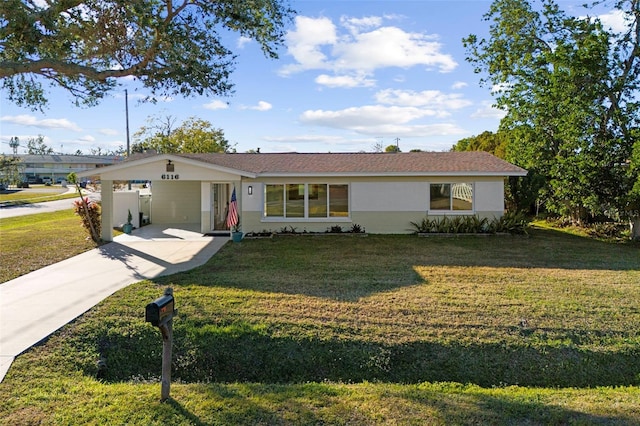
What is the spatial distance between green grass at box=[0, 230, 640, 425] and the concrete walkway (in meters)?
0.39

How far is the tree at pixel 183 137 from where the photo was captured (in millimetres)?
41219

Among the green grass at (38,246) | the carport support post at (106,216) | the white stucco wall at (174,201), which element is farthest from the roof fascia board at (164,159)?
the white stucco wall at (174,201)

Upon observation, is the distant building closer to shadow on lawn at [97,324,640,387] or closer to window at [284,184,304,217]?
window at [284,184,304,217]

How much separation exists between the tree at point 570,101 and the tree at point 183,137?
27.3 metres

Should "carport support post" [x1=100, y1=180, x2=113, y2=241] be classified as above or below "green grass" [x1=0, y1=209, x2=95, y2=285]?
above

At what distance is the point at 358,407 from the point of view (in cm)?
470

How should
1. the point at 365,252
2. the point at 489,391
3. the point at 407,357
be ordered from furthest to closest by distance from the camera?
the point at 365,252
the point at 407,357
the point at 489,391

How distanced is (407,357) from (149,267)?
759 cm

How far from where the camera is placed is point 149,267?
37.2 feet

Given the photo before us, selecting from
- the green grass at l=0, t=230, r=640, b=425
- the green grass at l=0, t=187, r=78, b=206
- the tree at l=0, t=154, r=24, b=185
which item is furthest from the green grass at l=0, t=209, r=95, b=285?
the tree at l=0, t=154, r=24, b=185

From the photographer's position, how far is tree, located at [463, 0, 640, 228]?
16891 mm

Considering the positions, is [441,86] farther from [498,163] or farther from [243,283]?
[243,283]

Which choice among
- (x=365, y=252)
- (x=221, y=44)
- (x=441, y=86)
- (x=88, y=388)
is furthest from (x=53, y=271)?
(x=441, y=86)

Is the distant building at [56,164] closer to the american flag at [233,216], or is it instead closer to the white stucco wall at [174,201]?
the white stucco wall at [174,201]
